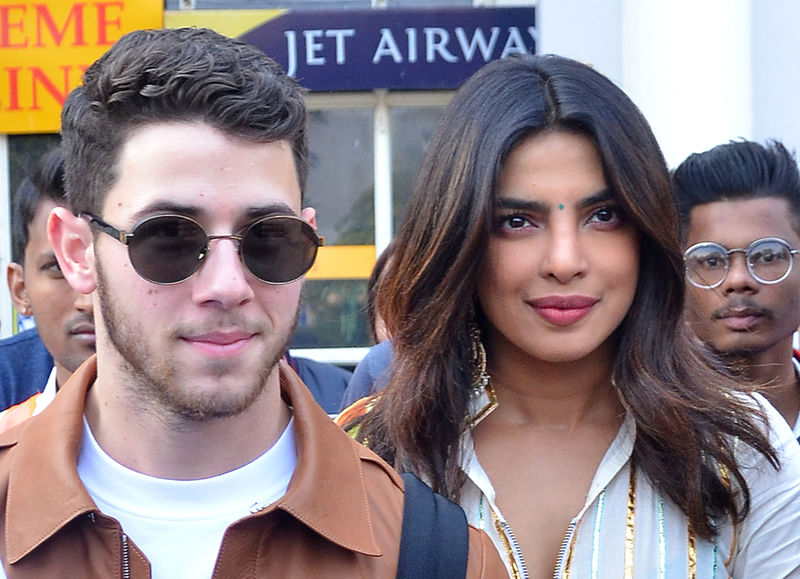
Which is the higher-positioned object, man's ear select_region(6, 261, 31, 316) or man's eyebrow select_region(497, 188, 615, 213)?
man's eyebrow select_region(497, 188, 615, 213)

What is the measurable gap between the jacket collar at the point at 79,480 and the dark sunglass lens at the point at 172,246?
28cm

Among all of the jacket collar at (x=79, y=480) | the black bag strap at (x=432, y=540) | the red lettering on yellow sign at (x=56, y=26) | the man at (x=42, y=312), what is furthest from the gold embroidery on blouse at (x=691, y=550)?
the red lettering on yellow sign at (x=56, y=26)

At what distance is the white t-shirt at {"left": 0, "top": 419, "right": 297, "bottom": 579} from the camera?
1.68 meters

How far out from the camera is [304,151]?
199 centimetres

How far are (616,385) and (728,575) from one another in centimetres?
45

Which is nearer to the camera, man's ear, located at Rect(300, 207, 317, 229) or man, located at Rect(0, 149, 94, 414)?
man's ear, located at Rect(300, 207, 317, 229)

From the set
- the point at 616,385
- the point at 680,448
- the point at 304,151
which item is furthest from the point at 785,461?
the point at 304,151

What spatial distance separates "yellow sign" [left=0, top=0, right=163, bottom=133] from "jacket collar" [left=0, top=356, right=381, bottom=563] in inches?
212

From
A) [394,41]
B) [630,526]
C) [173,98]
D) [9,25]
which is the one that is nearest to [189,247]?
[173,98]

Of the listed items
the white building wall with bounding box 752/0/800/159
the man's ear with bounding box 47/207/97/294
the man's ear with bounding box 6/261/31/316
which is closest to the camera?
the man's ear with bounding box 47/207/97/294

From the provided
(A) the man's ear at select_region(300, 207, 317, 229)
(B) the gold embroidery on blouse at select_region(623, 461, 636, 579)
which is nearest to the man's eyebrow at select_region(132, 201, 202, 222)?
(A) the man's ear at select_region(300, 207, 317, 229)

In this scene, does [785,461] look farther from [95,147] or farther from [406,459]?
[95,147]

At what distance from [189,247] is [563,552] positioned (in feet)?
3.25

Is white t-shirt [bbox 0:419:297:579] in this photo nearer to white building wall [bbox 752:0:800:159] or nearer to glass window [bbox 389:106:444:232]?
white building wall [bbox 752:0:800:159]
